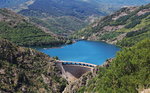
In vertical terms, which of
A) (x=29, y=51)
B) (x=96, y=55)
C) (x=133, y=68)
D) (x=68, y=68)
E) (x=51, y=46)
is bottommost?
(x=51, y=46)

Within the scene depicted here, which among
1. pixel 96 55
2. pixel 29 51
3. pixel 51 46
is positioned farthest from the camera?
pixel 51 46

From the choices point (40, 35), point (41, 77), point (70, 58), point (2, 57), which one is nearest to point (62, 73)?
point (41, 77)

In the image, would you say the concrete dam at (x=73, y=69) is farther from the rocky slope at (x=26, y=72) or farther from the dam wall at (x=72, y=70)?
the rocky slope at (x=26, y=72)

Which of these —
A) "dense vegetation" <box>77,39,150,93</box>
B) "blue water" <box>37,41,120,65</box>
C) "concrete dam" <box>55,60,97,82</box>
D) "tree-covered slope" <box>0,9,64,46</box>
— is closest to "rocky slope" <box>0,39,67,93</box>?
"concrete dam" <box>55,60,97,82</box>

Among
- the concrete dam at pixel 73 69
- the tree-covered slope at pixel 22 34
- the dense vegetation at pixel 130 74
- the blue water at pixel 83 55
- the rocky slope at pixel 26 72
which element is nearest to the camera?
the dense vegetation at pixel 130 74

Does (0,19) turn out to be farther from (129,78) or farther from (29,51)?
(129,78)

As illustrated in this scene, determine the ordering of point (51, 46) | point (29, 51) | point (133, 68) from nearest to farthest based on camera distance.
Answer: point (133, 68)
point (29, 51)
point (51, 46)

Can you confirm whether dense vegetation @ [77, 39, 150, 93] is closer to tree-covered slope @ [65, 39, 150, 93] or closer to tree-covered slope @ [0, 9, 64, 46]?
tree-covered slope @ [65, 39, 150, 93]

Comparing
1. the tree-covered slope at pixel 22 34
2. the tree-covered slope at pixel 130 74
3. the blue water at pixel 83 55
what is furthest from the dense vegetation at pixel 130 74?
the tree-covered slope at pixel 22 34

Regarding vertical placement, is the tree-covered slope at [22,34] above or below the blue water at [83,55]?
below
